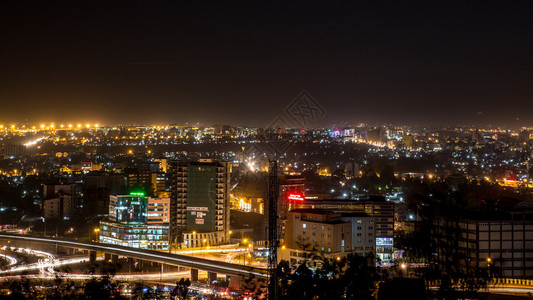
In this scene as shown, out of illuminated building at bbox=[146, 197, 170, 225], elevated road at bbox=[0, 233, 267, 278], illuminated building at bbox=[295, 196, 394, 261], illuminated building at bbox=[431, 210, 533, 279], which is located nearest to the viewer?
illuminated building at bbox=[431, 210, 533, 279]

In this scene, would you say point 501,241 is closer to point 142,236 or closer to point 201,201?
point 201,201

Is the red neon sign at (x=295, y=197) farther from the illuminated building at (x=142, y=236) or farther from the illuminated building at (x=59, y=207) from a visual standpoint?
the illuminated building at (x=59, y=207)

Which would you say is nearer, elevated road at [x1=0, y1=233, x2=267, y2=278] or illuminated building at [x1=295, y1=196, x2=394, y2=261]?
elevated road at [x1=0, y1=233, x2=267, y2=278]

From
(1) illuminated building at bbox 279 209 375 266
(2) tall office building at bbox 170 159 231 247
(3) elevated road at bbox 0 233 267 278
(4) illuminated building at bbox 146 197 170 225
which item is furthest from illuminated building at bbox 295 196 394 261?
(3) elevated road at bbox 0 233 267 278

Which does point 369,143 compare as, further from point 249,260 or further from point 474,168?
point 249,260

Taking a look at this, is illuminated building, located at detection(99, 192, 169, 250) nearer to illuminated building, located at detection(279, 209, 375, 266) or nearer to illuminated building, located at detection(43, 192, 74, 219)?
illuminated building, located at detection(279, 209, 375, 266)

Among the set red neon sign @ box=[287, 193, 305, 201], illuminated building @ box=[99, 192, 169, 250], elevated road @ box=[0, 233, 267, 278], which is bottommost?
elevated road @ box=[0, 233, 267, 278]

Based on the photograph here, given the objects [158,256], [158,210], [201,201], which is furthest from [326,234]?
[158,210]
